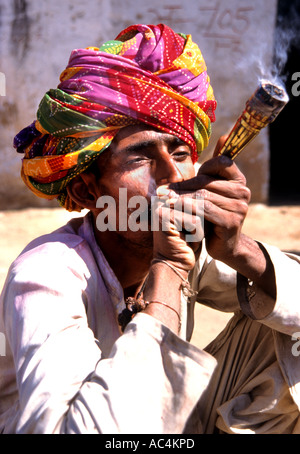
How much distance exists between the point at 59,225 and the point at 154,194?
5.13 metres

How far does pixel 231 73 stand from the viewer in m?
7.53

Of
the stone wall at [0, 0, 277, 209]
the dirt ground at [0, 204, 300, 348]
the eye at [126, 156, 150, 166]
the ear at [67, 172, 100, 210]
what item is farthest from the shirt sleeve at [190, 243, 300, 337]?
the stone wall at [0, 0, 277, 209]

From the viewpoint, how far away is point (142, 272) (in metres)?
2.77

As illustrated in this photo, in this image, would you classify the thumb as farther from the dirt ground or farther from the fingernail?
the dirt ground

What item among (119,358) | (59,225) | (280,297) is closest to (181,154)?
(280,297)

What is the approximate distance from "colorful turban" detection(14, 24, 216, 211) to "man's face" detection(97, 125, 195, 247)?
0.15ft

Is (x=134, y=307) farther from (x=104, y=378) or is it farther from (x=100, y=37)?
(x=100, y=37)

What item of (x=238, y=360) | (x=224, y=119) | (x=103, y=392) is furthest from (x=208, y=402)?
(x=224, y=119)

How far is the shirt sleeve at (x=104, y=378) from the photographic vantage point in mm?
1870

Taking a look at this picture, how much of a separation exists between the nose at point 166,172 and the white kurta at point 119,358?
42 centimetres

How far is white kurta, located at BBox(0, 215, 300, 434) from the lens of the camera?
1905 mm

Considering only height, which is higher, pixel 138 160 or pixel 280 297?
pixel 138 160

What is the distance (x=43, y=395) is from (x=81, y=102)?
1.20 m
